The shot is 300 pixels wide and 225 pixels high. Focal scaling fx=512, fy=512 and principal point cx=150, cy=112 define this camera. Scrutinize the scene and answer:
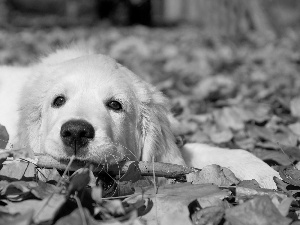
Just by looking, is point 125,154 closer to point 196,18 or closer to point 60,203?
point 60,203

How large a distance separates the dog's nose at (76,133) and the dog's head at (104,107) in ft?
0.43

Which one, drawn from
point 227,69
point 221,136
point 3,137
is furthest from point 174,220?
Answer: point 227,69

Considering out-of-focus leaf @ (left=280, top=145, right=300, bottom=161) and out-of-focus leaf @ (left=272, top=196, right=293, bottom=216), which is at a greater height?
out-of-focus leaf @ (left=272, top=196, right=293, bottom=216)

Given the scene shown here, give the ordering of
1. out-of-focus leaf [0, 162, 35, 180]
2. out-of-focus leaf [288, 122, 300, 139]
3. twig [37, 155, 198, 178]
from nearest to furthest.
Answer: out-of-focus leaf [0, 162, 35, 180]
twig [37, 155, 198, 178]
out-of-focus leaf [288, 122, 300, 139]

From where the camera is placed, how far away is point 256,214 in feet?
7.16

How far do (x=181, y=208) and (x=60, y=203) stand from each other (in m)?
0.55

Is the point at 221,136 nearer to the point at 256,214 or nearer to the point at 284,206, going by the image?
the point at 284,206

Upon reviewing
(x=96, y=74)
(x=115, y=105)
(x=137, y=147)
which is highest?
(x=96, y=74)

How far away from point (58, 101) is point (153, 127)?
693 millimetres

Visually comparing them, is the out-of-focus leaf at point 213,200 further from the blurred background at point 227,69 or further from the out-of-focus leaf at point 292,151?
the blurred background at point 227,69

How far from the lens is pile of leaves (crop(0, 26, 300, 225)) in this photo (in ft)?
7.20

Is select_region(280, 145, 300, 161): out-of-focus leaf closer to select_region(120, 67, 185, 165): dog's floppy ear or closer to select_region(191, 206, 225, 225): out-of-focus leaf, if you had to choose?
select_region(120, 67, 185, 165): dog's floppy ear

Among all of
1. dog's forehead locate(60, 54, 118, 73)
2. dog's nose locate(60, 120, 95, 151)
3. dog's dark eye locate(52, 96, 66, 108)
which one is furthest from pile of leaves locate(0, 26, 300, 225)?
dog's forehead locate(60, 54, 118, 73)

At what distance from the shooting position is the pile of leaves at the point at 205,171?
2195 millimetres
